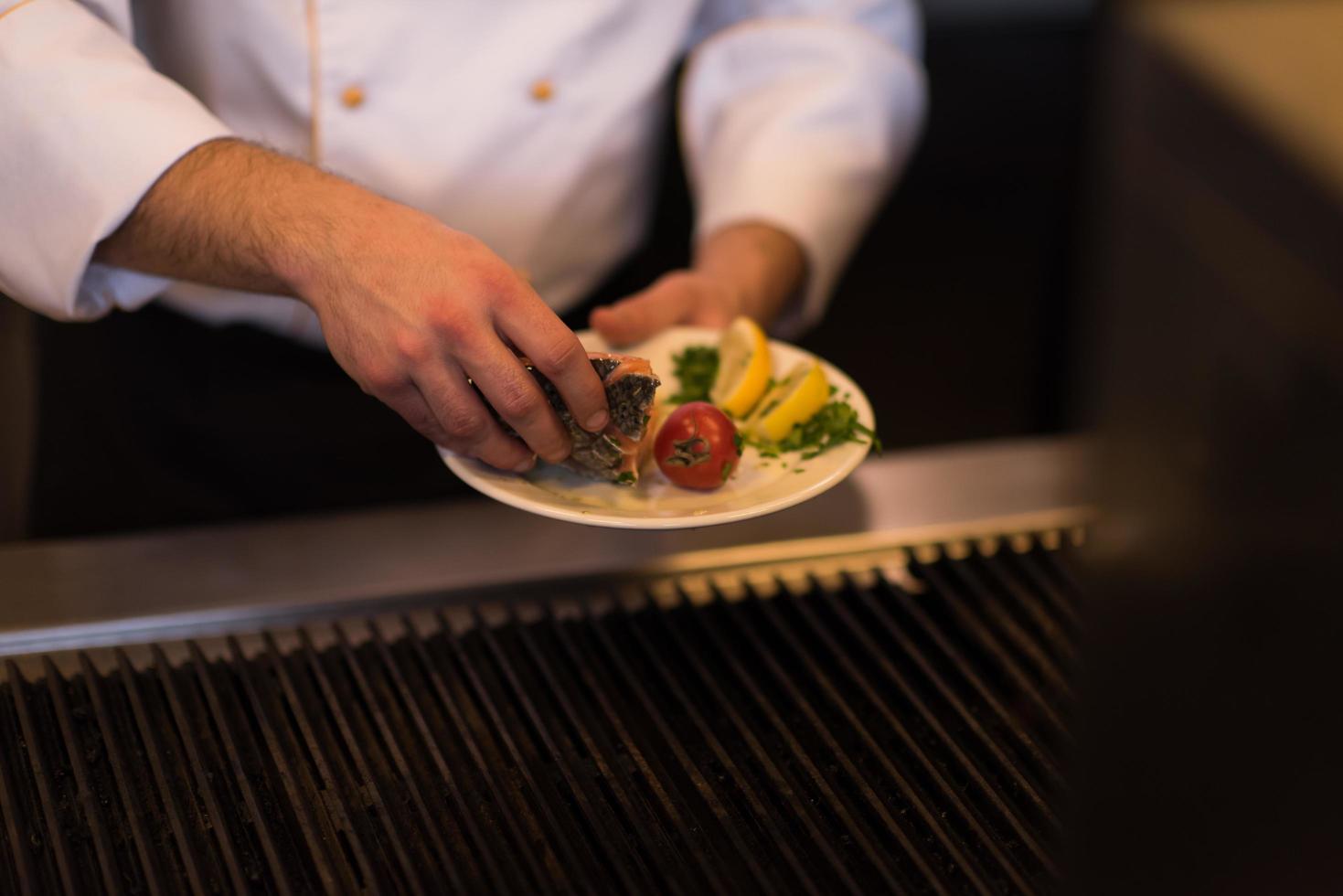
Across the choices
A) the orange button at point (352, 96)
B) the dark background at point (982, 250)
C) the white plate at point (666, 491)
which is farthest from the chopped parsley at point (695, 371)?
the dark background at point (982, 250)

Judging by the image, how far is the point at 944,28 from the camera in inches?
105

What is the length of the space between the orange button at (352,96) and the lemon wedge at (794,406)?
Answer: 56 cm

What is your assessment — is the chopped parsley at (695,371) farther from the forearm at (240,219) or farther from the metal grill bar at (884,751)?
the forearm at (240,219)

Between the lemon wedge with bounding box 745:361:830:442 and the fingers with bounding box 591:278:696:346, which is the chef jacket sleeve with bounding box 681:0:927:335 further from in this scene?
the lemon wedge with bounding box 745:361:830:442

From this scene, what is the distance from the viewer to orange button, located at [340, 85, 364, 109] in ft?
4.16

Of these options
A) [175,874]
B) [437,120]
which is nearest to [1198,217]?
[437,120]

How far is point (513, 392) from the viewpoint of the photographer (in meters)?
0.87

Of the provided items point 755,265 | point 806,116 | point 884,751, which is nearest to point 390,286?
point 884,751

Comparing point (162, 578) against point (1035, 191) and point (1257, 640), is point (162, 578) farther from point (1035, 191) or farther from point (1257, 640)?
point (1035, 191)

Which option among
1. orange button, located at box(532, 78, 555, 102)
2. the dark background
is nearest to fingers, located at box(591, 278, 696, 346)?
orange button, located at box(532, 78, 555, 102)

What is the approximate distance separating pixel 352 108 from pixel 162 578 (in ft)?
1.77

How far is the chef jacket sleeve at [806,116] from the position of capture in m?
1.45

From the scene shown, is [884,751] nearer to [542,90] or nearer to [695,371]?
[695,371]

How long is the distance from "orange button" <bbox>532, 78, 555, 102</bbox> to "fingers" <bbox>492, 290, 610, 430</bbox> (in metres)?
0.54
